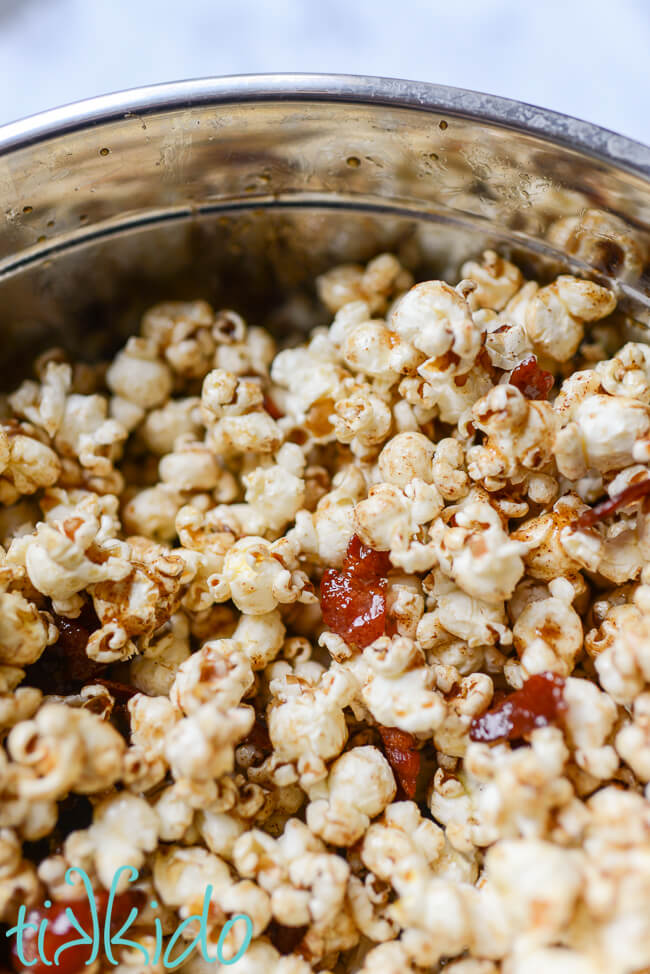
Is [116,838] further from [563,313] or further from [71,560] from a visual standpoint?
[563,313]

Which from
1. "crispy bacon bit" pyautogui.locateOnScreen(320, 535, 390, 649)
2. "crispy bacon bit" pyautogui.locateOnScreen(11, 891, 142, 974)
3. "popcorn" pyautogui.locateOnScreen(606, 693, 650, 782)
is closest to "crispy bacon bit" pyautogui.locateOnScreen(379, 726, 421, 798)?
"crispy bacon bit" pyautogui.locateOnScreen(320, 535, 390, 649)

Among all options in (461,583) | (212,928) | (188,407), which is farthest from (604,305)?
(212,928)

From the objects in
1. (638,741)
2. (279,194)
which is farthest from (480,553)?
(279,194)

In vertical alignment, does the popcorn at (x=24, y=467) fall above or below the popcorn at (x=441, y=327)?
below

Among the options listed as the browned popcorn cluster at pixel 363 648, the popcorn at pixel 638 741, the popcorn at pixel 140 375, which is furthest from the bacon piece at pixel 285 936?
the popcorn at pixel 140 375

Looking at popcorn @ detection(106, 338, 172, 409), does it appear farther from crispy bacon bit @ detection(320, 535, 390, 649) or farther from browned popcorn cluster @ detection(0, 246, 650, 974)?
crispy bacon bit @ detection(320, 535, 390, 649)

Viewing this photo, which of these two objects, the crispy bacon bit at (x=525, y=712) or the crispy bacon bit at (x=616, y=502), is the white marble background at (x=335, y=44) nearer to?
the crispy bacon bit at (x=616, y=502)

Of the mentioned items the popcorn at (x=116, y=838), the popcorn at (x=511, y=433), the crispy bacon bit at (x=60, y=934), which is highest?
the popcorn at (x=511, y=433)
